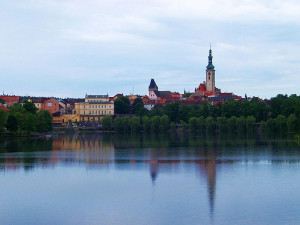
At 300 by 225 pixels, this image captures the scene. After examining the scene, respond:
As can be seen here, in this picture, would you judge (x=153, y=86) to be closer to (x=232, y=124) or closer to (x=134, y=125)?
(x=134, y=125)

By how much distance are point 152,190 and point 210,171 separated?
6.82 meters

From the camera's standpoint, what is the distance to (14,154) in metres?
42.0

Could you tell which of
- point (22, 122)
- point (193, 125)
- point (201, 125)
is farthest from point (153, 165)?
point (193, 125)

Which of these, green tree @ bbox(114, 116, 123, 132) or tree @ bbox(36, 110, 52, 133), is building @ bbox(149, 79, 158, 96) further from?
tree @ bbox(36, 110, 52, 133)

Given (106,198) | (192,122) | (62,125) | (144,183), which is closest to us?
(106,198)

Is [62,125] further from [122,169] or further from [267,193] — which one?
[267,193]

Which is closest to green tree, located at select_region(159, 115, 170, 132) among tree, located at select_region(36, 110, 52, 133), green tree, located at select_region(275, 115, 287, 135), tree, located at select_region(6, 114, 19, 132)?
green tree, located at select_region(275, 115, 287, 135)

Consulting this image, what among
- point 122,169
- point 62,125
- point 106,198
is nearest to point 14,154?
point 122,169

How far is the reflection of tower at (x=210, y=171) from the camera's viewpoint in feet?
74.5

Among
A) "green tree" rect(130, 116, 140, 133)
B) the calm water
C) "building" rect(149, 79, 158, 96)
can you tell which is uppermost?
"building" rect(149, 79, 158, 96)

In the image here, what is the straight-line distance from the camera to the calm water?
19594 millimetres

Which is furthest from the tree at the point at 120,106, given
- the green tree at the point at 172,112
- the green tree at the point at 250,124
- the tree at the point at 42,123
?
the tree at the point at 42,123

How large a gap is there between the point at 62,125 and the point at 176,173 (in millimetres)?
90120

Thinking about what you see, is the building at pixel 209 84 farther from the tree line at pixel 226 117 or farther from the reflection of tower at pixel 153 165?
the reflection of tower at pixel 153 165
